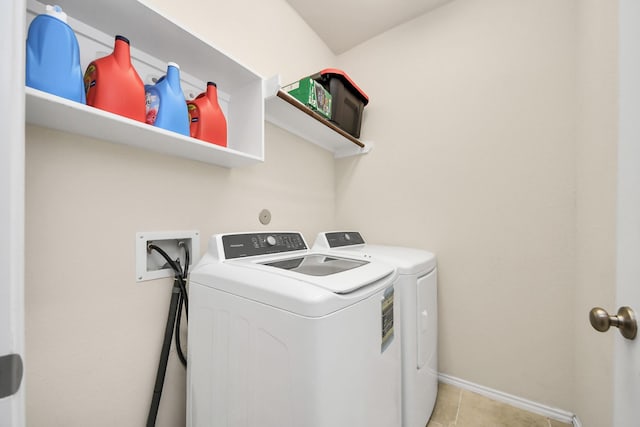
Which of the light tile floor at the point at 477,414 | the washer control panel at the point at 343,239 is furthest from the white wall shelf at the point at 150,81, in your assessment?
the light tile floor at the point at 477,414

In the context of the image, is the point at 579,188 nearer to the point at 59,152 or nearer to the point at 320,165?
the point at 320,165

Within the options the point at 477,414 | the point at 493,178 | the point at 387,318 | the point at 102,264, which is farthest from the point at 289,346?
the point at 493,178

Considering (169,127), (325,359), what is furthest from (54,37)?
(325,359)

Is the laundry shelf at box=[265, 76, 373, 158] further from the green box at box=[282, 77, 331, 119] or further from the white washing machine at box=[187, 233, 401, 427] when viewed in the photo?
the white washing machine at box=[187, 233, 401, 427]

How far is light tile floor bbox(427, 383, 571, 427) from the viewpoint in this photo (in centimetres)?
142

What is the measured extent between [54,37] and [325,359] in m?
1.20

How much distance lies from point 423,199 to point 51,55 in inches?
79.4

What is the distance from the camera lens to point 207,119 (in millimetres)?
1091

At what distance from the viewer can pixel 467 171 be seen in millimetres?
1731

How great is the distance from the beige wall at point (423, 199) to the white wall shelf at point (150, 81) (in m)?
0.12

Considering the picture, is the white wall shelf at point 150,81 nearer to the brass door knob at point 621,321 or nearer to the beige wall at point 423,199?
the beige wall at point 423,199

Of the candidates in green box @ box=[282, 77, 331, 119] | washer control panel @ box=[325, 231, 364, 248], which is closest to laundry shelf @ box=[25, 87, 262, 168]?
green box @ box=[282, 77, 331, 119]

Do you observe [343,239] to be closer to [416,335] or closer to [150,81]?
[416,335]

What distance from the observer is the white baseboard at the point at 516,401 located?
1.41m
